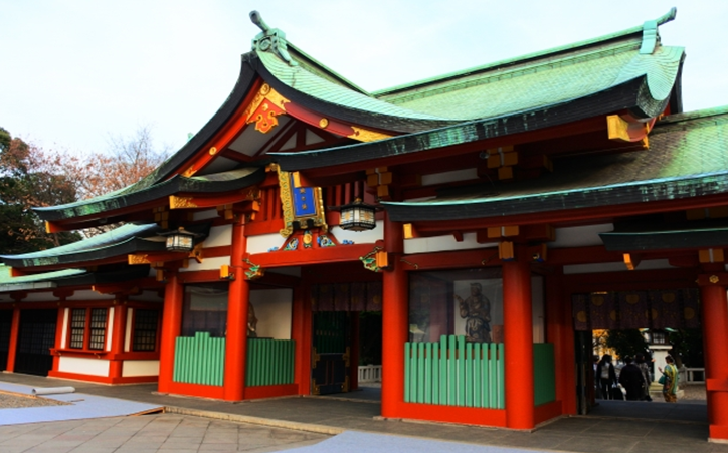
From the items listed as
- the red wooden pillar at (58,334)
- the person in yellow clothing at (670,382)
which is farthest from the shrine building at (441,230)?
the person in yellow clothing at (670,382)

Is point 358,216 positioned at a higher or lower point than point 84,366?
higher

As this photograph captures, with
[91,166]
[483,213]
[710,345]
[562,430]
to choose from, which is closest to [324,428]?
[562,430]

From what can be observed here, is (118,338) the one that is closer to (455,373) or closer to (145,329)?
(145,329)

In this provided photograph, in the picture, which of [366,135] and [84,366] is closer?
[366,135]

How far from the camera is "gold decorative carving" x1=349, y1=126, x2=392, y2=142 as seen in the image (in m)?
10.1

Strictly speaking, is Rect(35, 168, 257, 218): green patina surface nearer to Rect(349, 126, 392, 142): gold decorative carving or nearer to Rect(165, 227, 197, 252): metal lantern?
Rect(165, 227, 197, 252): metal lantern

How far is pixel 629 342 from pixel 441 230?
2225 cm

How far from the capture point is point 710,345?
838 cm

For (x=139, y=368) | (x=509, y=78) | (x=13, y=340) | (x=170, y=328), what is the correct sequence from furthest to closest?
1. (x=13, y=340)
2. (x=139, y=368)
3. (x=170, y=328)
4. (x=509, y=78)

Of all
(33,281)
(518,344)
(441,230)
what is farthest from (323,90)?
(33,281)

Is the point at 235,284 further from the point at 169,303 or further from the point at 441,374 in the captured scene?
the point at 441,374

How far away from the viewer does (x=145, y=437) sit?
9188mm

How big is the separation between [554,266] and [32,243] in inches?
1333

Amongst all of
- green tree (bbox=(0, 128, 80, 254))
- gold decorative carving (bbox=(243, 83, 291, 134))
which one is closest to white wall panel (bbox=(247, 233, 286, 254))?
gold decorative carving (bbox=(243, 83, 291, 134))
